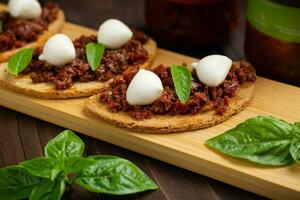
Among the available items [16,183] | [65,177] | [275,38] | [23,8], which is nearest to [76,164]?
[65,177]

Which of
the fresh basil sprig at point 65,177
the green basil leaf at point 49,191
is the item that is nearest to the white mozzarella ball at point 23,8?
the fresh basil sprig at point 65,177

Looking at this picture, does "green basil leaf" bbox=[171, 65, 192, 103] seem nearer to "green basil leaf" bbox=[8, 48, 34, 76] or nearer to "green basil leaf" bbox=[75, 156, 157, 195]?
"green basil leaf" bbox=[75, 156, 157, 195]

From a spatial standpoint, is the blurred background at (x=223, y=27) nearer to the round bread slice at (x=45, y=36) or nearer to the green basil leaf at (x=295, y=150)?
the round bread slice at (x=45, y=36)

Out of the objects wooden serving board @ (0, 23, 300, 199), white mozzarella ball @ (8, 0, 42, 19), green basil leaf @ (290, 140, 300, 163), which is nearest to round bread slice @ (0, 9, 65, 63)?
white mozzarella ball @ (8, 0, 42, 19)

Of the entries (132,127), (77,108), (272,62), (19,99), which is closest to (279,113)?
(272,62)

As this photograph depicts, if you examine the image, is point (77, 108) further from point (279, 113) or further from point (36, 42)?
point (279, 113)

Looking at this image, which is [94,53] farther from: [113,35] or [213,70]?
[213,70]
